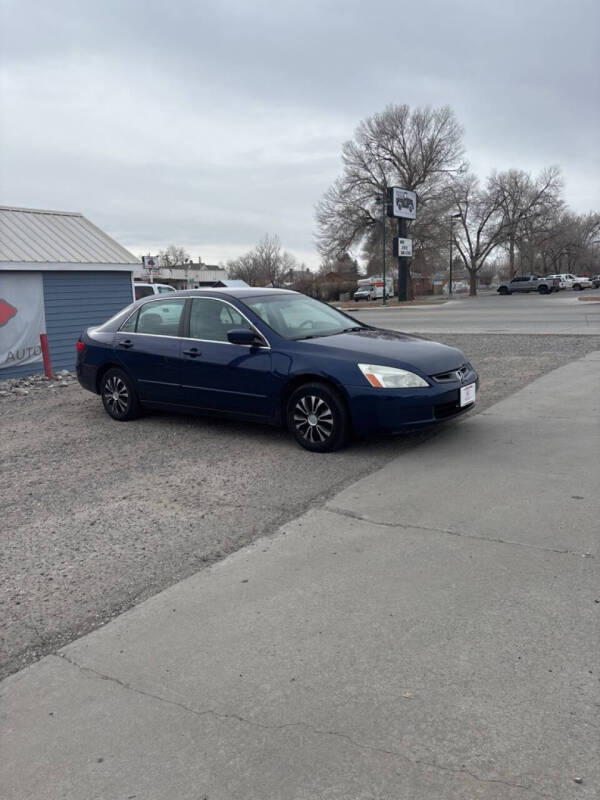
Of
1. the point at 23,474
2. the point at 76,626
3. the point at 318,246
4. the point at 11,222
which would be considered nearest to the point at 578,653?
the point at 76,626

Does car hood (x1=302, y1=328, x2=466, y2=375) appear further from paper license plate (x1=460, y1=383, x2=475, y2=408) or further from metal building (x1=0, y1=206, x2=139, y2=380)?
metal building (x1=0, y1=206, x2=139, y2=380)

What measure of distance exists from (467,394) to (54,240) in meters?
9.97

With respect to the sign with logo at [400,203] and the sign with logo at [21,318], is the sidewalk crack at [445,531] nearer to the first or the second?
the sign with logo at [21,318]

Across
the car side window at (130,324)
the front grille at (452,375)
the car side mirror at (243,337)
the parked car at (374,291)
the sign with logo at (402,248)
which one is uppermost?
the sign with logo at (402,248)

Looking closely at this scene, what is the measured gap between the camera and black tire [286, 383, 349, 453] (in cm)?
626

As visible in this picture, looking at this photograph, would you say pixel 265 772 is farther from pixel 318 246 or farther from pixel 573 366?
pixel 318 246

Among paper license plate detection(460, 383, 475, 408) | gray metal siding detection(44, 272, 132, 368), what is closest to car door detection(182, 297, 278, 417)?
paper license plate detection(460, 383, 475, 408)

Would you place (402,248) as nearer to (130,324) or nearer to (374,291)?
(374,291)

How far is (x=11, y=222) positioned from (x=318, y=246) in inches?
1620

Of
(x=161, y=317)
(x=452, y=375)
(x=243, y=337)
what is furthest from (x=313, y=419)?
(x=161, y=317)

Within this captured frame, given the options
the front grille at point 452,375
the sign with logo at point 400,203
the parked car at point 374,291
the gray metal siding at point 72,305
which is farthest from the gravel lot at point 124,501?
the parked car at point 374,291

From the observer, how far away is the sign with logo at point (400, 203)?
146 ft

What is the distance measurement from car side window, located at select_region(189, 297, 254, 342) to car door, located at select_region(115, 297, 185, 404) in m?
0.19

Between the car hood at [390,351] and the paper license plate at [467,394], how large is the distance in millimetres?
230
